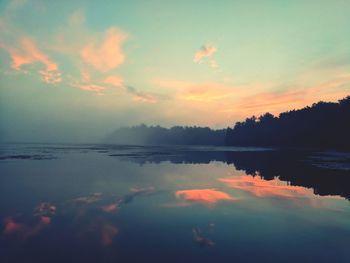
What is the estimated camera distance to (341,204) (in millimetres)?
18094

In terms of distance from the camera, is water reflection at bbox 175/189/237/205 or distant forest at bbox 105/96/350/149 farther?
distant forest at bbox 105/96/350/149

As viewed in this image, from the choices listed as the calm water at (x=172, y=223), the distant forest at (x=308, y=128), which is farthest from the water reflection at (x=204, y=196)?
the distant forest at (x=308, y=128)

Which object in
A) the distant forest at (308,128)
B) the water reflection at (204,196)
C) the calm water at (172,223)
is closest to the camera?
the calm water at (172,223)

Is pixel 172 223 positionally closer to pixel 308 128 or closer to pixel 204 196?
pixel 204 196

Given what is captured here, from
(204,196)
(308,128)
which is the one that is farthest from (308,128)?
(204,196)

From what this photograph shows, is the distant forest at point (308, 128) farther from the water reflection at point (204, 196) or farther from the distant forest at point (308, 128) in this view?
the water reflection at point (204, 196)

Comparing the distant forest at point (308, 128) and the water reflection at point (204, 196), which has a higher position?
the distant forest at point (308, 128)

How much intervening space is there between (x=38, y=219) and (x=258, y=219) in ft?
39.2

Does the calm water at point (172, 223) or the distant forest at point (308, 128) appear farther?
the distant forest at point (308, 128)

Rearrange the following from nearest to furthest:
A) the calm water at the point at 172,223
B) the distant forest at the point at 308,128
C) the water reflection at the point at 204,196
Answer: the calm water at the point at 172,223 < the water reflection at the point at 204,196 < the distant forest at the point at 308,128

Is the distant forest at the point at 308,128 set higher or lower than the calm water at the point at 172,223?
higher

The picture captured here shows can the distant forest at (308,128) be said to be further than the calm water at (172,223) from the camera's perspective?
Yes

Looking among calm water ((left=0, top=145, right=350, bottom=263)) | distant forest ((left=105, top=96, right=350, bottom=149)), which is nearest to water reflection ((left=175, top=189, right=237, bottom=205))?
calm water ((left=0, top=145, right=350, bottom=263))

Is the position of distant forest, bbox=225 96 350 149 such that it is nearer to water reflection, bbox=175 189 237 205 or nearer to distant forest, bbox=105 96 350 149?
distant forest, bbox=105 96 350 149
